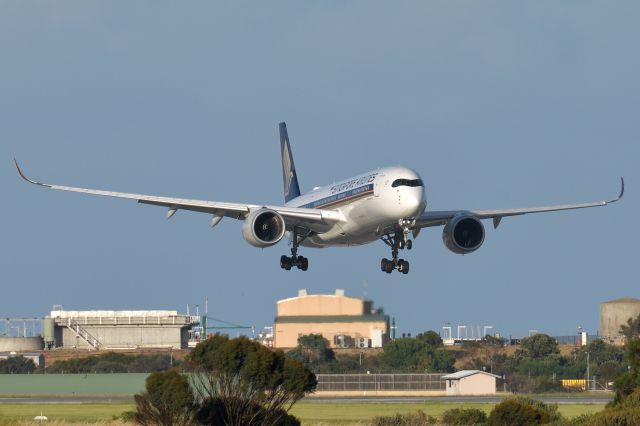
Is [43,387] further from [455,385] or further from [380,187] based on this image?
[380,187]

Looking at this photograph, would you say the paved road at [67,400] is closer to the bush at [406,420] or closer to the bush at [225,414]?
the bush at [406,420]

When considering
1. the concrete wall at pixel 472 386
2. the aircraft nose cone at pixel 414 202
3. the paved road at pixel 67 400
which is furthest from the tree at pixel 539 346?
the aircraft nose cone at pixel 414 202

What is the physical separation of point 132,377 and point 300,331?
4805 centimetres

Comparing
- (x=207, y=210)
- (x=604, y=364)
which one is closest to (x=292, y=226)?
(x=207, y=210)

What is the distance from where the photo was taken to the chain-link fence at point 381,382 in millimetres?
138125

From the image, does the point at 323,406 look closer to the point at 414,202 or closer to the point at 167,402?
the point at 167,402

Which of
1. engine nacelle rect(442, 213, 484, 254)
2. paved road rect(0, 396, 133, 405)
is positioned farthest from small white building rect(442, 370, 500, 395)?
engine nacelle rect(442, 213, 484, 254)

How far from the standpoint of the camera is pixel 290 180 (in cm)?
10381

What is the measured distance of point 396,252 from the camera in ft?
271

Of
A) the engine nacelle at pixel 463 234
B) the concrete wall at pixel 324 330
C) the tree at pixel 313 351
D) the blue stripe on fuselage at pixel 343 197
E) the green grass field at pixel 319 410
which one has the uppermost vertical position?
the blue stripe on fuselage at pixel 343 197

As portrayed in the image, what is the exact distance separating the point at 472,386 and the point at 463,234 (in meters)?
52.4

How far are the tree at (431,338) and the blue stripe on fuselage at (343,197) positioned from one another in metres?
105

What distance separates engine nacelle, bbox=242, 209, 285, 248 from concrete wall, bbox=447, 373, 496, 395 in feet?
188

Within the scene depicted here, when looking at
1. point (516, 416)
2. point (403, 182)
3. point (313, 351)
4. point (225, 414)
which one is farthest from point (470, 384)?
point (403, 182)
